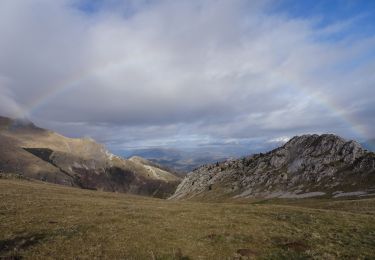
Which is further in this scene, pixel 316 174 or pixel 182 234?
pixel 316 174

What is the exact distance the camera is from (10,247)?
100ft

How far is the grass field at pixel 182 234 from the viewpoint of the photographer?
2909 centimetres

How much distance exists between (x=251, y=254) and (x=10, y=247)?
1847cm

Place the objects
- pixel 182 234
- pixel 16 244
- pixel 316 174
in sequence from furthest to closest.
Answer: pixel 316 174 < pixel 182 234 < pixel 16 244

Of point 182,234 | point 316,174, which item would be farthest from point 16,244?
point 316,174

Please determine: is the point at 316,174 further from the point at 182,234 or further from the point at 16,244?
the point at 16,244

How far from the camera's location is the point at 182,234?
115ft

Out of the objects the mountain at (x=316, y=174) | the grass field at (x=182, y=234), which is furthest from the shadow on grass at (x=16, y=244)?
the mountain at (x=316, y=174)

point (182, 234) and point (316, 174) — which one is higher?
point (316, 174)

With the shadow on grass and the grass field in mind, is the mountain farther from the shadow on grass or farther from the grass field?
the shadow on grass

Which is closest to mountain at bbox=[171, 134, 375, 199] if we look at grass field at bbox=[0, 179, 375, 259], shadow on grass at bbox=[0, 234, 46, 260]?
grass field at bbox=[0, 179, 375, 259]

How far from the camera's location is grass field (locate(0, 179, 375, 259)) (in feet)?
95.5

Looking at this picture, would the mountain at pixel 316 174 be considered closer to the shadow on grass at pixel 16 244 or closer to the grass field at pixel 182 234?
the grass field at pixel 182 234

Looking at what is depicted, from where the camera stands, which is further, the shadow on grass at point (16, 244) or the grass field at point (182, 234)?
the grass field at point (182, 234)
